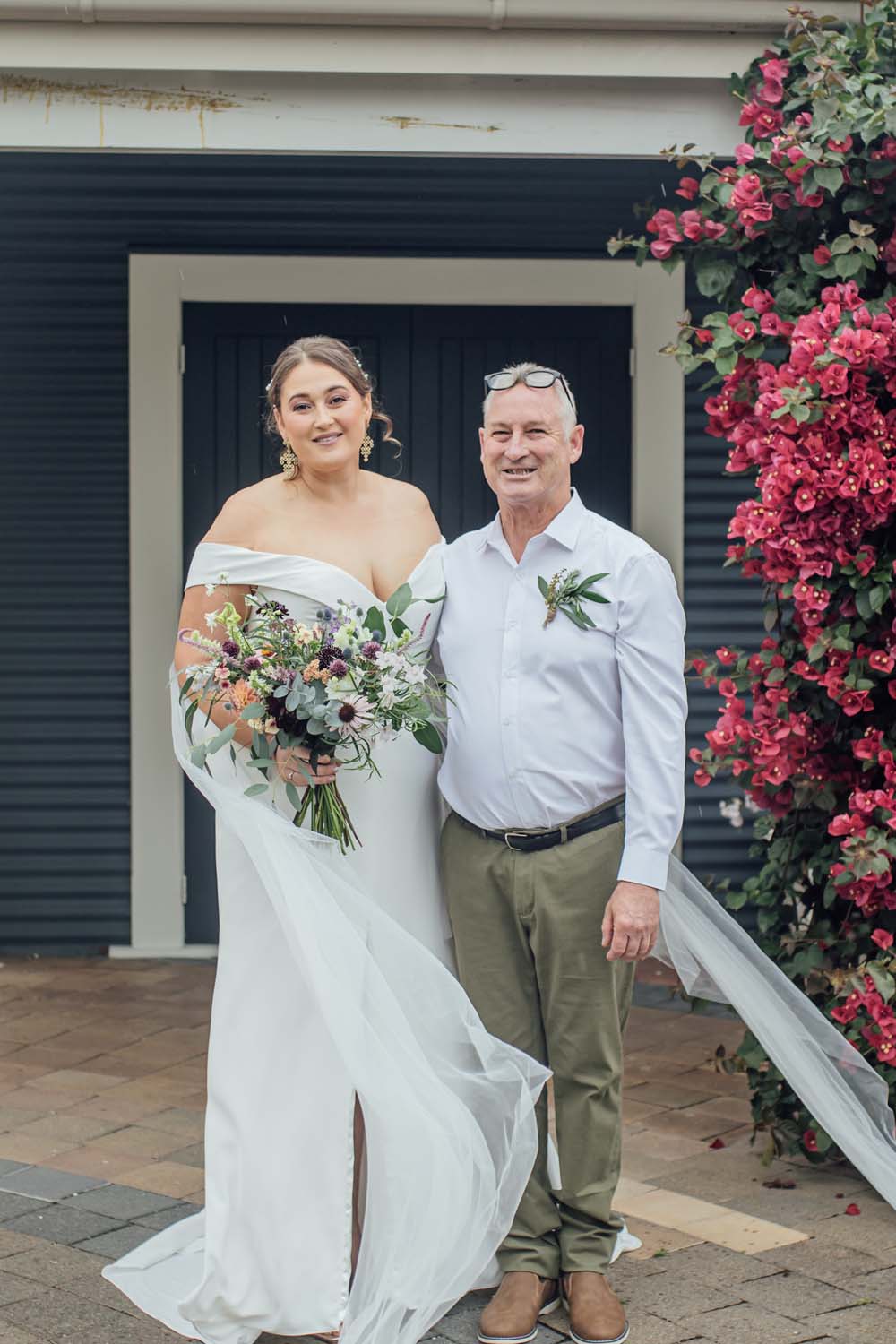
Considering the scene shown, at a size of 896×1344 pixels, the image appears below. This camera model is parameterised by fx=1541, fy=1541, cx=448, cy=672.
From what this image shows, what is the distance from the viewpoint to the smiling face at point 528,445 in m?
3.04

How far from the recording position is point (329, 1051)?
3.13m

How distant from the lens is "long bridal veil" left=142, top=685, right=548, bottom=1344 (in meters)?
2.91

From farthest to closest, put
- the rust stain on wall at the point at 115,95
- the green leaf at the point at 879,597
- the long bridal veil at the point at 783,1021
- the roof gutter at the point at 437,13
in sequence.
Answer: the rust stain on wall at the point at 115,95, the roof gutter at the point at 437,13, the green leaf at the point at 879,597, the long bridal veil at the point at 783,1021

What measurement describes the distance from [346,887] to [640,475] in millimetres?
3459

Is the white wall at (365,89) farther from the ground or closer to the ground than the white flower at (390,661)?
farther from the ground

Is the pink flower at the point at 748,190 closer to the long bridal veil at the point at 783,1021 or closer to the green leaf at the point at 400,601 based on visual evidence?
the green leaf at the point at 400,601

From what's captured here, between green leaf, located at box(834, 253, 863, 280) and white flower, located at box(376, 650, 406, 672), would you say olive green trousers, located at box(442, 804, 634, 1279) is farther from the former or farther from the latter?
green leaf, located at box(834, 253, 863, 280)

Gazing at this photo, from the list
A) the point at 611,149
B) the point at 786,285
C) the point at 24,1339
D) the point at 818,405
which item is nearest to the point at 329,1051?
the point at 24,1339

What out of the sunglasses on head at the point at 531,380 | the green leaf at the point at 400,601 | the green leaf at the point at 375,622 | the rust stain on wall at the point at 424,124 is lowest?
the green leaf at the point at 375,622

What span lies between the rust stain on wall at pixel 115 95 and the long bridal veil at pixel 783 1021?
232cm

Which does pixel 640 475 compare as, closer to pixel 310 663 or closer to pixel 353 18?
pixel 353 18

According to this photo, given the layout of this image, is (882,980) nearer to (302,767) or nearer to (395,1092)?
(395,1092)

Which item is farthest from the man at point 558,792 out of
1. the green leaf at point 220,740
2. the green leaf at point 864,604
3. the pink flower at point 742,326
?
the pink flower at point 742,326

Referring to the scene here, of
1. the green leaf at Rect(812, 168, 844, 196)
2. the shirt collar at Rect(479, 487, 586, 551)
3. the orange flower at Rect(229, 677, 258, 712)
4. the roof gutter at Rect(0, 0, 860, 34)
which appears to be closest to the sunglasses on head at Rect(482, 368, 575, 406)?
the shirt collar at Rect(479, 487, 586, 551)
